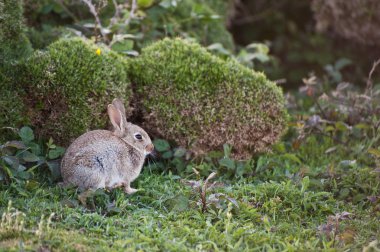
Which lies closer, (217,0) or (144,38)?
(144,38)

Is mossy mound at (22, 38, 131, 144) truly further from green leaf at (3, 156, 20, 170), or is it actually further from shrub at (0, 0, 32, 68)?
green leaf at (3, 156, 20, 170)

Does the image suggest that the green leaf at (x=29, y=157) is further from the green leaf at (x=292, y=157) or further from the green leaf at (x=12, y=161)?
the green leaf at (x=292, y=157)

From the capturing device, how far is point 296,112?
7.27 m

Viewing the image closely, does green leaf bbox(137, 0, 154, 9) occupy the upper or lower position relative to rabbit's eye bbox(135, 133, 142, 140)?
upper

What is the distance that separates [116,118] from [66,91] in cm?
56

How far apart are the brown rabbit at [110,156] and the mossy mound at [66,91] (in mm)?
318

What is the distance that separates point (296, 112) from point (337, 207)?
6.94ft

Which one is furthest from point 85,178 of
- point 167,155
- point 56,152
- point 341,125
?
point 341,125

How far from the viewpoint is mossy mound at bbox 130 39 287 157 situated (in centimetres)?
604

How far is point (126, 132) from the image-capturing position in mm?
5605

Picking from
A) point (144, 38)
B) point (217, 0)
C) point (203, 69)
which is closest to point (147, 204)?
point (203, 69)

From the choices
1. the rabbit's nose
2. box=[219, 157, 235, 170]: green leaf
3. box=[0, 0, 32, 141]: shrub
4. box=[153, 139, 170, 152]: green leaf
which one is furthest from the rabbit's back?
box=[219, 157, 235, 170]: green leaf

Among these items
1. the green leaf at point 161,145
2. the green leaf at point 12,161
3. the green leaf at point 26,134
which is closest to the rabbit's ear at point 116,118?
the green leaf at point 161,145

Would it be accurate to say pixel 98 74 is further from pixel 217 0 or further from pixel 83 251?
pixel 217 0
